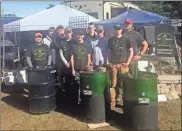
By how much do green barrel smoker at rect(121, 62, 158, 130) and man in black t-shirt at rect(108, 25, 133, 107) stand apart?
2.65 ft

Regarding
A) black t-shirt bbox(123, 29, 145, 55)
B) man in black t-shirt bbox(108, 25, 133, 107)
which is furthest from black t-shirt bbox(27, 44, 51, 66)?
black t-shirt bbox(123, 29, 145, 55)

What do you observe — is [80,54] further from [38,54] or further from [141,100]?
[141,100]

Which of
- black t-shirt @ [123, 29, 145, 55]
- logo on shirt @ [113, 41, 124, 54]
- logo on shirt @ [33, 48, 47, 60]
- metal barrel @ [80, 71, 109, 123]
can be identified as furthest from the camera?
logo on shirt @ [33, 48, 47, 60]

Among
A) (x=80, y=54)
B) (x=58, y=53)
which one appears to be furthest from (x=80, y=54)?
(x=58, y=53)

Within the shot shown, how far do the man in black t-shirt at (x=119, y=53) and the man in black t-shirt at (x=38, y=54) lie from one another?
4.81ft

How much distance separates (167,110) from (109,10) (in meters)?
13.7

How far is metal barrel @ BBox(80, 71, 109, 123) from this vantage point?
5492 millimetres

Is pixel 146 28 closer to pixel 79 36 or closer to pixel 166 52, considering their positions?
pixel 166 52

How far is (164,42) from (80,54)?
5845 millimetres

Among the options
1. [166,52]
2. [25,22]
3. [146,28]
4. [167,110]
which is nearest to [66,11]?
[25,22]

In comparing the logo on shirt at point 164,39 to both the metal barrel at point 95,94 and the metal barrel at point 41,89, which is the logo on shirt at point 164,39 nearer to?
the metal barrel at point 41,89

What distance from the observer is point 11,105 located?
23.5 feet

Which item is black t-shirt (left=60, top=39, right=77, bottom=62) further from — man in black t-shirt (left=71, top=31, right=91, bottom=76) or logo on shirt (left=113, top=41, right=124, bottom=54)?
logo on shirt (left=113, top=41, right=124, bottom=54)

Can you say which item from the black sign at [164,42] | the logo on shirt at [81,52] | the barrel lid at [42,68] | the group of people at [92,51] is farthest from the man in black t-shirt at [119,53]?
the black sign at [164,42]
